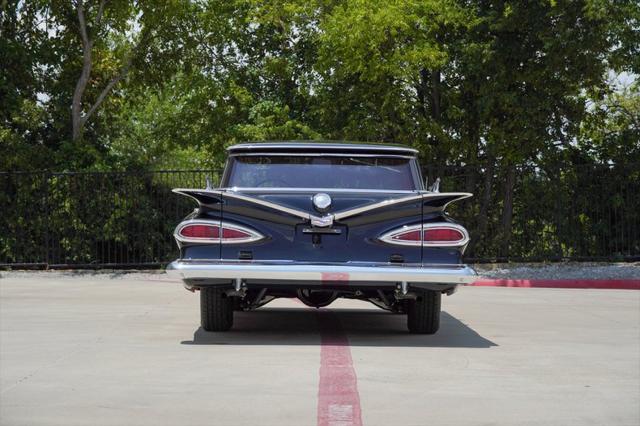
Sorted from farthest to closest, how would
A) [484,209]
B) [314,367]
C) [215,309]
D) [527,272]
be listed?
[484,209], [527,272], [215,309], [314,367]

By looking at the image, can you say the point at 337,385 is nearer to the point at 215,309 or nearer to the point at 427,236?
the point at 427,236

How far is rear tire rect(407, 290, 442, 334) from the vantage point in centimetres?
994

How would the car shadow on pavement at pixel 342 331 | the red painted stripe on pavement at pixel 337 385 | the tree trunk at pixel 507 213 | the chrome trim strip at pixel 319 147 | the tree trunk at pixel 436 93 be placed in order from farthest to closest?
1. the tree trunk at pixel 436 93
2. the tree trunk at pixel 507 213
3. the chrome trim strip at pixel 319 147
4. the car shadow on pavement at pixel 342 331
5. the red painted stripe on pavement at pixel 337 385

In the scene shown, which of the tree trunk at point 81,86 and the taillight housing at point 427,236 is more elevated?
the tree trunk at point 81,86

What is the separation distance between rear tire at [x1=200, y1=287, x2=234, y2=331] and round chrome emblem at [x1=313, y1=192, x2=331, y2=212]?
1.31m

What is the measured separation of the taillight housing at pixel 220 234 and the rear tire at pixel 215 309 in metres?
0.70

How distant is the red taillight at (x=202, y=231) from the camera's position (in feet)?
30.2

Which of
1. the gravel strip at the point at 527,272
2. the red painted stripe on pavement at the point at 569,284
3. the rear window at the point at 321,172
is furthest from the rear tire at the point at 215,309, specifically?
the gravel strip at the point at 527,272

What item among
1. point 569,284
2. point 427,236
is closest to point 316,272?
point 427,236

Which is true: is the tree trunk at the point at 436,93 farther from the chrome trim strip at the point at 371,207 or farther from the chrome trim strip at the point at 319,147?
the chrome trim strip at the point at 371,207

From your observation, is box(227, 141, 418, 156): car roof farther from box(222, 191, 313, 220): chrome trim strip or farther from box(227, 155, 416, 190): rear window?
box(222, 191, 313, 220): chrome trim strip

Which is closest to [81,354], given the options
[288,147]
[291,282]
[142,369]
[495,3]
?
[142,369]

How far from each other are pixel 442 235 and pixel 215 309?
2243 millimetres

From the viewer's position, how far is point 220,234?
922 centimetres
